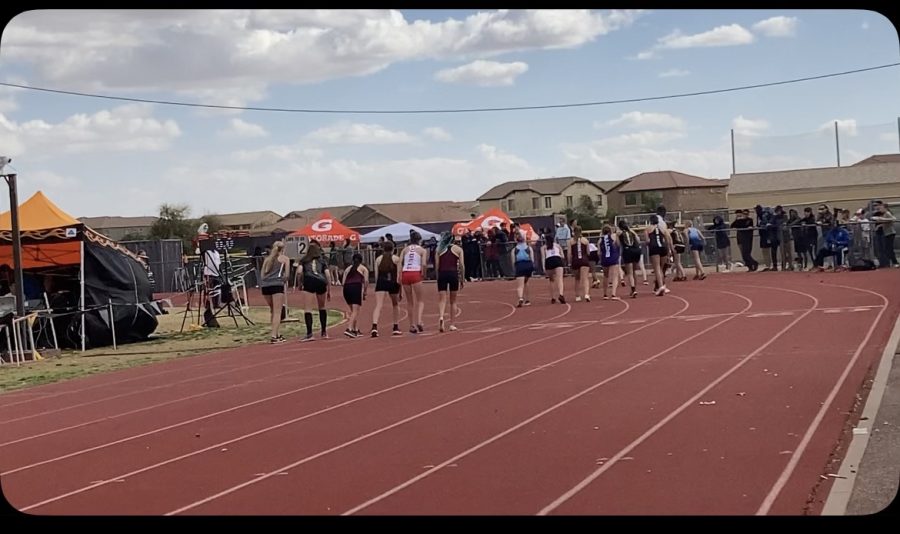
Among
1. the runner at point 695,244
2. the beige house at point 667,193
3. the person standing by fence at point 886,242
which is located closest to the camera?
the person standing by fence at point 886,242

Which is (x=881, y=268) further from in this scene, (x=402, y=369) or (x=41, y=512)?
(x=41, y=512)

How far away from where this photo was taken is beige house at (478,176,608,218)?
A: 315 feet

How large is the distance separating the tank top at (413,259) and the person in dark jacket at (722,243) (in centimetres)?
1403

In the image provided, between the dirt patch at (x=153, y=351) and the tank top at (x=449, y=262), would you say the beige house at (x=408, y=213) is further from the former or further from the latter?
the tank top at (x=449, y=262)

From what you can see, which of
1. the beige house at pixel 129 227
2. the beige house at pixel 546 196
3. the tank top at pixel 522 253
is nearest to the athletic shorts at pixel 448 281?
the tank top at pixel 522 253

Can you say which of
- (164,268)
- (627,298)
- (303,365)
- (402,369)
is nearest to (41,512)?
(402,369)

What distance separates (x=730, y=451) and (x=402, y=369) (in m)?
6.95

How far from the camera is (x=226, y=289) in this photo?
25.6 metres

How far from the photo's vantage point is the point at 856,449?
829cm

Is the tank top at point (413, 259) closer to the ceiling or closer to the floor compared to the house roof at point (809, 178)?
closer to the floor

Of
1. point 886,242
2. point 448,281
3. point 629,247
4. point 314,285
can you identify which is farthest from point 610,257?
point 886,242

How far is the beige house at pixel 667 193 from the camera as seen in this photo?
3051 inches

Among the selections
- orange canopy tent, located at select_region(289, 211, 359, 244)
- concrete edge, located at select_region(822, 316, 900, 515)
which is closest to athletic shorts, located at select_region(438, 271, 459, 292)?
concrete edge, located at select_region(822, 316, 900, 515)

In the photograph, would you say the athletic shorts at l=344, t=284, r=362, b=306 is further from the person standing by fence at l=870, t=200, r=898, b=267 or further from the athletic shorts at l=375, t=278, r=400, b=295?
the person standing by fence at l=870, t=200, r=898, b=267
